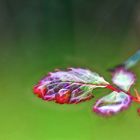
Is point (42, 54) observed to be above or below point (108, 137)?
above

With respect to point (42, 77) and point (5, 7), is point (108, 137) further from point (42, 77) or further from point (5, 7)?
point (5, 7)

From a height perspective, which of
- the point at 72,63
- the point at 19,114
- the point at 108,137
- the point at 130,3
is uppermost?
the point at 130,3

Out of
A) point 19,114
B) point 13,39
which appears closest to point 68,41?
point 13,39

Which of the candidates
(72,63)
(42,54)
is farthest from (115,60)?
(42,54)

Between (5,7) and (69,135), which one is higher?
(5,7)

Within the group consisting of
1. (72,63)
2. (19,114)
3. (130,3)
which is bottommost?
(19,114)

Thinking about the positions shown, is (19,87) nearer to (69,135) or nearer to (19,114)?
(19,114)
